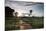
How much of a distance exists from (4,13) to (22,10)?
8.1 inches

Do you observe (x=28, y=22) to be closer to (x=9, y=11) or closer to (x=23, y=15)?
(x=23, y=15)

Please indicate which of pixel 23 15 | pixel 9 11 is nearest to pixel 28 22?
pixel 23 15

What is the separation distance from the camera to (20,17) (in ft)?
2.79

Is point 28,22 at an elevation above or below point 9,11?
below

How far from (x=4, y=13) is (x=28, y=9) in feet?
0.91

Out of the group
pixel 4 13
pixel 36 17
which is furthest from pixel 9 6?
pixel 36 17

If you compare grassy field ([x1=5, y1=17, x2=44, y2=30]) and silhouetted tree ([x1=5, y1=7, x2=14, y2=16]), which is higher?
silhouetted tree ([x1=5, y1=7, x2=14, y2=16])

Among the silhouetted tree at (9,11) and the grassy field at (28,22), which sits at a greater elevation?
the silhouetted tree at (9,11)
